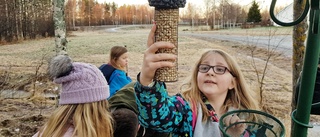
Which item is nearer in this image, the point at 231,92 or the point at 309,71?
the point at 309,71

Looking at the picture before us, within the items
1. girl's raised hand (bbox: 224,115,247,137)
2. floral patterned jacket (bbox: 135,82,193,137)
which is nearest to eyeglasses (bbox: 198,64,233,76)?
floral patterned jacket (bbox: 135,82,193,137)

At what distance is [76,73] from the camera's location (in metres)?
1.87

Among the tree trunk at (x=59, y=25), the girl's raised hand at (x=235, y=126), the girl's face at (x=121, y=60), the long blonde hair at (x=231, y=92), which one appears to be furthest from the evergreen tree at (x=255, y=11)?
the girl's raised hand at (x=235, y=126)

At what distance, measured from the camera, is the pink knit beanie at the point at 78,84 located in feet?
6.06

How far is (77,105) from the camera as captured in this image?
6.22ft

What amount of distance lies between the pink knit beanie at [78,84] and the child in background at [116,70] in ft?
7.31

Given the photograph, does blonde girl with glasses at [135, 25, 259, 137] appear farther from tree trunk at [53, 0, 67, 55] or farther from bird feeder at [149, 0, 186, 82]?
tree trunk at [53, 0, 67, 55]

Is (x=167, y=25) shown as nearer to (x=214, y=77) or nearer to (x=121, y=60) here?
(x=214, y=77)

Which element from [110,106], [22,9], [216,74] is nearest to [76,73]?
[110,106]

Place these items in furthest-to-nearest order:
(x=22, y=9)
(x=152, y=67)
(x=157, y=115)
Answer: (x=22, y=9) → (x=157, y=115) → (x=152, y=67)

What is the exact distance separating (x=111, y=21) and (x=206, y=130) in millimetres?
57529

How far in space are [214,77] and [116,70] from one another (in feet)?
9.85

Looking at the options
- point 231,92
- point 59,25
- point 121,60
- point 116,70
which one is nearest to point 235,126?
point 231,92

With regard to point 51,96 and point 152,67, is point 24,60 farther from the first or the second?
point 152,67
